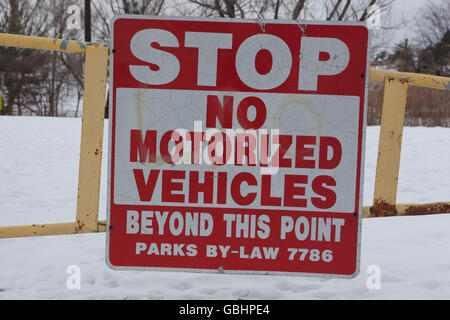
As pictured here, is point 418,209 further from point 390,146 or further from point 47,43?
point 47,43

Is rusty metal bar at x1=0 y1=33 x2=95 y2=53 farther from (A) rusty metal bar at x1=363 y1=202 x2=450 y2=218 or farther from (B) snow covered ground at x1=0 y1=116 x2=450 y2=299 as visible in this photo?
(A) rusty metal bar at x1=363 y1=202 x2=450 y2=218

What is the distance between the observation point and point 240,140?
1681mm

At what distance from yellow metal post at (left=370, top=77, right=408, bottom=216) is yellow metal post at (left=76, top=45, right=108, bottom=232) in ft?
4.86

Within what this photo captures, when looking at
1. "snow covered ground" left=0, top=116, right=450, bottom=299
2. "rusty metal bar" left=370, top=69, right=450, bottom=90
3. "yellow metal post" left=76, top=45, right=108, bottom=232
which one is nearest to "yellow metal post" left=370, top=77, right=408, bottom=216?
"rusty metal bar" left=370, top=69, right=450, bottom=90

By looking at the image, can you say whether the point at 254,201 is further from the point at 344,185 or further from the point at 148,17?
the point at 148,17

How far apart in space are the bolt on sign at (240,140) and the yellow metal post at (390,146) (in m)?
0.71

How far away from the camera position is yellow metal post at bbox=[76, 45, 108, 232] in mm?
2115

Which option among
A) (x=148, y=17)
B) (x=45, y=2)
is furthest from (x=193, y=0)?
(x=148, y=17)

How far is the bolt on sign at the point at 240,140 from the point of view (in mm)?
1665

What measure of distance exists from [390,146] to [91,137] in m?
1.59

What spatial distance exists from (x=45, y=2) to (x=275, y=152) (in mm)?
27089

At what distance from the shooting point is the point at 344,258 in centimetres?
171

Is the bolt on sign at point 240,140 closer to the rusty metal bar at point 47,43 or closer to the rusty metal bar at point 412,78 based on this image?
the rusty metal bar at point 47,43

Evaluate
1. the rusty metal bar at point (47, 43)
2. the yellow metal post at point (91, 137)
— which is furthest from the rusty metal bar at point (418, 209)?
the rusty metal bar at point (47, 43)
